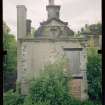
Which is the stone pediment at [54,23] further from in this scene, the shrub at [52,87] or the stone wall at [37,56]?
the shrub at [52,87]

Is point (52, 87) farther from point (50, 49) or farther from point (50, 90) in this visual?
point (50, 49)

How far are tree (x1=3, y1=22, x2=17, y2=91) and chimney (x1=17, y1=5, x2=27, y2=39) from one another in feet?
0.26

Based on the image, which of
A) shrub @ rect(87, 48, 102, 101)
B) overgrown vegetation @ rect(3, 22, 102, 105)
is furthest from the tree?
shrub @ rect(87, 48, 102, 101)

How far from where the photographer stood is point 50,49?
3.78ft

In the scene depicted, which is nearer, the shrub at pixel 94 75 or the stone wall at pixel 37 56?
the shrub at pixel 94 75

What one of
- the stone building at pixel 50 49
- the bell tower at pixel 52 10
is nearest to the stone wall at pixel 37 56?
the stone building at pixel 50 49

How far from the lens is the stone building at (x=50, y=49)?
3.60ft

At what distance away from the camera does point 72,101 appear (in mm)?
1089

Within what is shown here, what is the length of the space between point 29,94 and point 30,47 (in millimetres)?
233

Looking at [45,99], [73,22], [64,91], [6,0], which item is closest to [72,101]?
[64,91]

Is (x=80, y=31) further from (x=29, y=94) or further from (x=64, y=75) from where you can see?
(x=29, y=94)

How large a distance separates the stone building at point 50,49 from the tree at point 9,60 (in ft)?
0.17

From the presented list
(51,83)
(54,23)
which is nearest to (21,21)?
(54,23)

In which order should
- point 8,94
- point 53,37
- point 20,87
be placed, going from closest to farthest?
point 8,94 < point 20,87 < point 53,37
